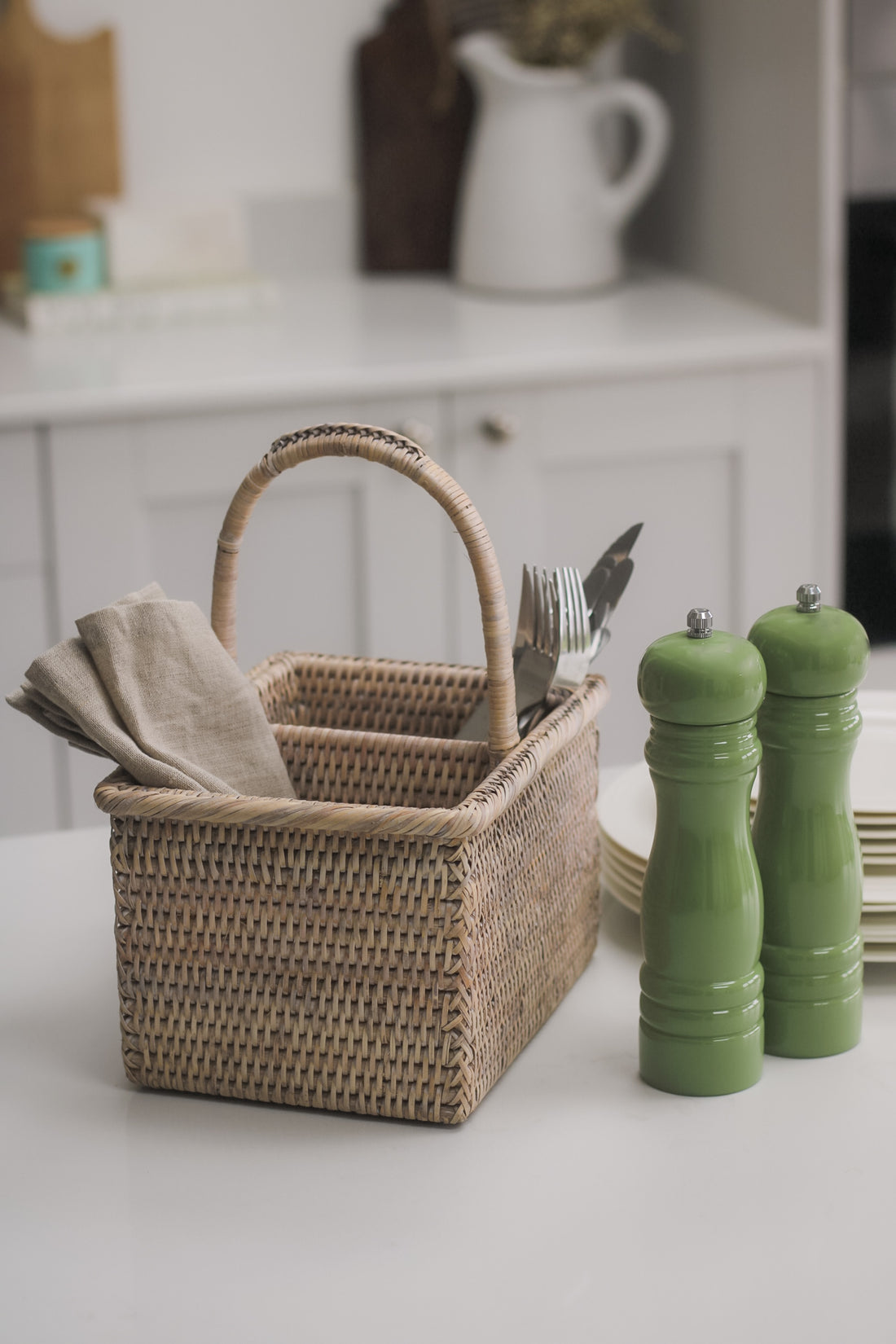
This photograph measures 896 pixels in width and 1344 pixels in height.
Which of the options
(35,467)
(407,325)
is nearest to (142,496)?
(35,467)

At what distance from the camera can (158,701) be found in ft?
2.80

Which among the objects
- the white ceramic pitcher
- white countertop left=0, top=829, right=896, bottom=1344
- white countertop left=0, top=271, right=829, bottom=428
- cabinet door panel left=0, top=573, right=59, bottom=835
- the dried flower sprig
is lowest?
cabinet door panel left=0, top=573, right=59, bottom=835

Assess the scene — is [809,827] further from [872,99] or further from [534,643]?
[872,99]

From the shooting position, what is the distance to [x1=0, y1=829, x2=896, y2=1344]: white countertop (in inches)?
26.0

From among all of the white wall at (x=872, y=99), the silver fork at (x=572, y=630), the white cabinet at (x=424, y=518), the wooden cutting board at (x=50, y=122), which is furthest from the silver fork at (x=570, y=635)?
the wooden cutting board at (x=50, y=122)

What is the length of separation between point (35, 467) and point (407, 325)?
23.1 inches

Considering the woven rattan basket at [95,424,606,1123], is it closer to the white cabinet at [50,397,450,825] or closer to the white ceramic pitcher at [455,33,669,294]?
the white cabinet at [50,397,450,825]

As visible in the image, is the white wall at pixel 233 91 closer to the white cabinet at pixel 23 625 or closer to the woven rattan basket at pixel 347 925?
the white cabinet at pixel 23 625

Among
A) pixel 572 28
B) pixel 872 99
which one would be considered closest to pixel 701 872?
pixel 872 99

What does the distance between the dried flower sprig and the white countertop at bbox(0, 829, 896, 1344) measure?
1.83 m

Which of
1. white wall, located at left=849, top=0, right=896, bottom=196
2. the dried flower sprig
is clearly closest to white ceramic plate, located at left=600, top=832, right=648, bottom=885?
white wall, located at left=849, top=0, right=896, bottom=196

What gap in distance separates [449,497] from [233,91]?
2.00 m

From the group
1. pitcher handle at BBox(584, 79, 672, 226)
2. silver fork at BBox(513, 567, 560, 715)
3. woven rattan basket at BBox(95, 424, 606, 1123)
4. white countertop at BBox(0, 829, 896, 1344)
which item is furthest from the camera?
pitcher handle at BBox(584, 79, 672, 226)

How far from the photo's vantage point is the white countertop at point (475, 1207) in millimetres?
661
